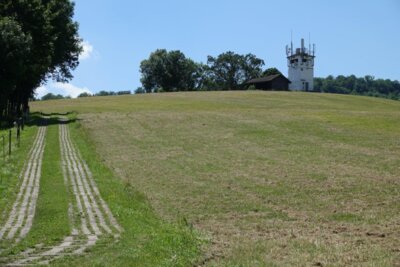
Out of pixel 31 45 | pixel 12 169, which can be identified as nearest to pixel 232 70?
pixel 31 45

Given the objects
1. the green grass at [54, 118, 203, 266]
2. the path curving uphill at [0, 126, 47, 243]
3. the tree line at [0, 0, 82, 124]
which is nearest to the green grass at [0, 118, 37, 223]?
the path curving uphill at [0, 126, 47, 243]

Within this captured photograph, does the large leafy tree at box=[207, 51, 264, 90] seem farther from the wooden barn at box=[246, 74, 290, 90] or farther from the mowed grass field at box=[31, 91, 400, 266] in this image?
the mowed grass field at box=[31, 91, 400, 266]

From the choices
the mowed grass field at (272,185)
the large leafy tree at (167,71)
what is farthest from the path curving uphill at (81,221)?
the large leafy tree at (167,71)

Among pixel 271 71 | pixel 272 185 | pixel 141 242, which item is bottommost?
pixel 272 185

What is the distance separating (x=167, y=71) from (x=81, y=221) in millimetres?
146652

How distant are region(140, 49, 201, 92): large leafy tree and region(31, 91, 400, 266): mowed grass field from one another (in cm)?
11305

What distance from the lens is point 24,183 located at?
20672mm

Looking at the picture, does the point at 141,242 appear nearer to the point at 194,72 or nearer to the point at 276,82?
the point at 276,82

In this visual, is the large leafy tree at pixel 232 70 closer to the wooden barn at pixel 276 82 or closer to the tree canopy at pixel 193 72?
the tree canopy at pixel 193 72

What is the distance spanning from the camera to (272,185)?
19906mm

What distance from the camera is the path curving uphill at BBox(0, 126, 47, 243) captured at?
1291 centimetres

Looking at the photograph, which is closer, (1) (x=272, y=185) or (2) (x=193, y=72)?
(1) (x=272, y=185)

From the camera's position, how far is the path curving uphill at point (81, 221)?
10.6 metres

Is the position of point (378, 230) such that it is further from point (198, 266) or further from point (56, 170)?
point (56, 170)
